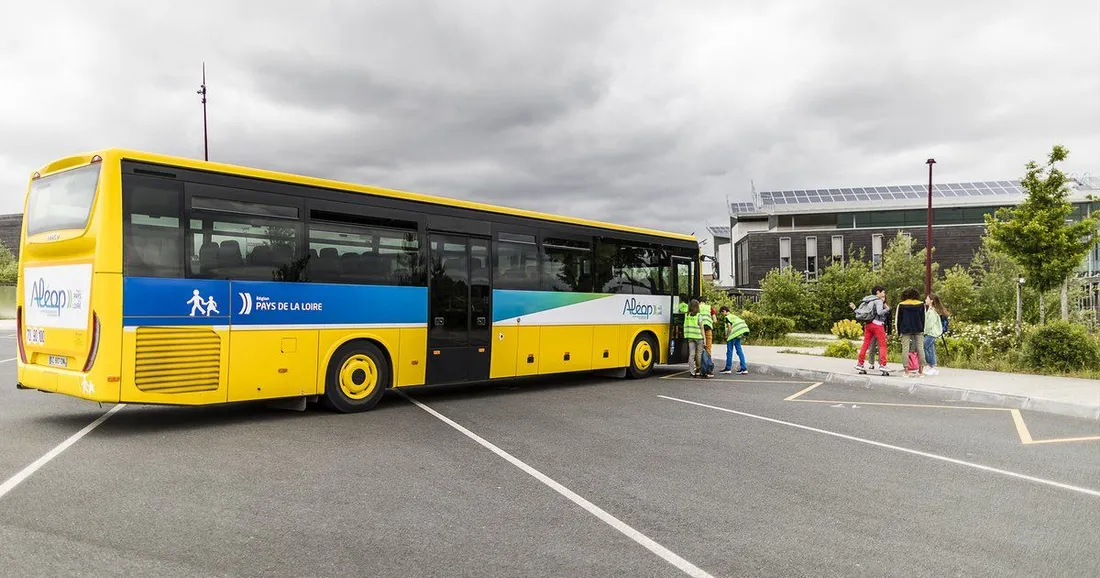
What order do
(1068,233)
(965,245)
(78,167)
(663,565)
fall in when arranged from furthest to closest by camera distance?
(965,245), (1068,233), (78,167), (663,565)

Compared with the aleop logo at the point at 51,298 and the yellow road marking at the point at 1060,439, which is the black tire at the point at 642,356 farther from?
the aleop logo at the point at 51,298

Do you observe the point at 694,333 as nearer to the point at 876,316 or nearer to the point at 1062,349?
the point at 876,316

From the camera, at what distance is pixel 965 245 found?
59.5 metres

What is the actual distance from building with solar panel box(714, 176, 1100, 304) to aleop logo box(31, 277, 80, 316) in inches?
2184

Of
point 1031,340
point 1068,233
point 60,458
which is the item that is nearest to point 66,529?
point 60,458

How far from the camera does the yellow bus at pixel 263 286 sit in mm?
7992

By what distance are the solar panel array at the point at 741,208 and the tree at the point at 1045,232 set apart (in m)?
49.0

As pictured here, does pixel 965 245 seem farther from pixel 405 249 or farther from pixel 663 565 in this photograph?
pixel 663 565

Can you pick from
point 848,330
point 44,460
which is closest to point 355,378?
point 44,460

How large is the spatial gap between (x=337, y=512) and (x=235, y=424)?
4427 mm

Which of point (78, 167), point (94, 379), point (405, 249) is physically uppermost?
point (78, 167)

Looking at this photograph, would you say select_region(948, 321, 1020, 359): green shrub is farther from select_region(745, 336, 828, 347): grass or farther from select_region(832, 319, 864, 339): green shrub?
select_region(832, 319, 864, 339): green shrub

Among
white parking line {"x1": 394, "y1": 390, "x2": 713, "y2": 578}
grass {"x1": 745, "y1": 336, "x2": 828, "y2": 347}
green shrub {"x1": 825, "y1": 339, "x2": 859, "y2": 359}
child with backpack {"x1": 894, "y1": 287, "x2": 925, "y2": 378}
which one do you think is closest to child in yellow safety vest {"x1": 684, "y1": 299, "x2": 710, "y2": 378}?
child with backpack {"x1": 894, "y1": 287, "x2": 925, "y2": 378}

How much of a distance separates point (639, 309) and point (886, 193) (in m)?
54.6
